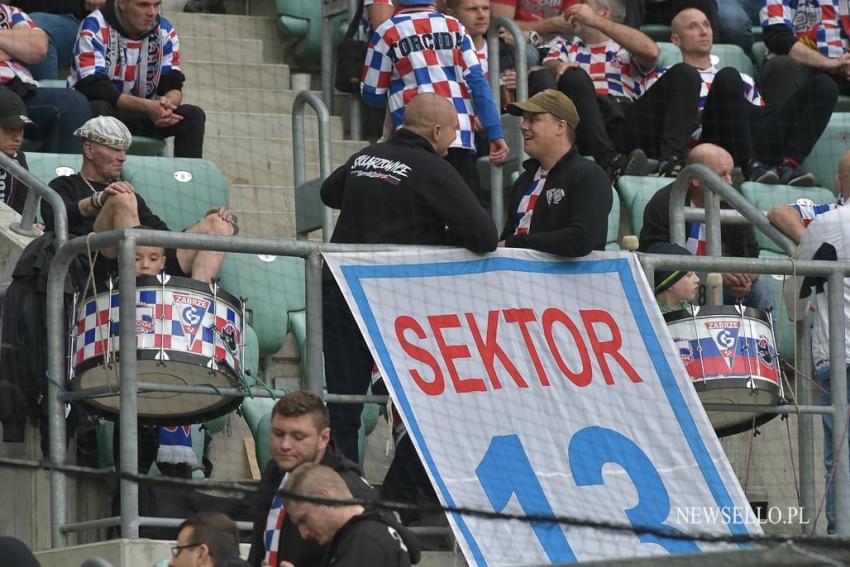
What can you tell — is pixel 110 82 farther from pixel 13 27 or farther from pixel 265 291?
pixel 265 291

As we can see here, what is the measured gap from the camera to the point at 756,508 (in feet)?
29.6

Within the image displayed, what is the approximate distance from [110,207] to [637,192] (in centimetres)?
314

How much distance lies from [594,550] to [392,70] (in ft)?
12.6

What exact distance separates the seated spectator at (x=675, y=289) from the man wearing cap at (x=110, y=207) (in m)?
1.70

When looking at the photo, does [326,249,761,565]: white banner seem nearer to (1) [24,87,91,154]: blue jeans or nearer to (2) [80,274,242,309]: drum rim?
(2) [80,274,242,309]: drum rim

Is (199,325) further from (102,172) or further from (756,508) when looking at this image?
(756,508)

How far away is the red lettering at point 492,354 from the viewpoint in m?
7.53

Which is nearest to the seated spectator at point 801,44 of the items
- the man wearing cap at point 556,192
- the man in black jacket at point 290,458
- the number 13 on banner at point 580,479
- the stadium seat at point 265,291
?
the stadium seat at point 265,291

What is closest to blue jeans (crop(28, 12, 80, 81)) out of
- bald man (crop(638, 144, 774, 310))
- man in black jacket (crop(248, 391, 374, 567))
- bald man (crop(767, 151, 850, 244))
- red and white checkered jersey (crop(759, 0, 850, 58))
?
bald man (crop(638, 144, 774, 310))

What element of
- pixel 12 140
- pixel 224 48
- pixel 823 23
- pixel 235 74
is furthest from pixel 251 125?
pixel 823 23

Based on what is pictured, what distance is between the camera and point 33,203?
888 centimetres

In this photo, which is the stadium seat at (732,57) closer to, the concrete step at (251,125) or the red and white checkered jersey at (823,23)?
the red and white checkered jersey at (823,23)

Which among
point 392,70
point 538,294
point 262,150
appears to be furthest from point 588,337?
point 262,150

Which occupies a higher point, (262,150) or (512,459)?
(262,150)
